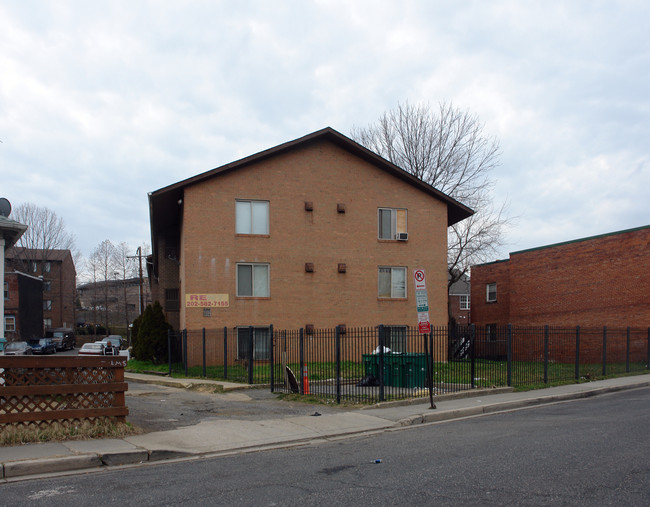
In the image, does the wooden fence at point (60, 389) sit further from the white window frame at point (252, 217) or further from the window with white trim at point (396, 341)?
the white window frame at point (252, 217)

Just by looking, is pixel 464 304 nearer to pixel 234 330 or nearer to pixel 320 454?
pixel 234 330

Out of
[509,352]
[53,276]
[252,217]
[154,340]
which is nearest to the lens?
[509,352]

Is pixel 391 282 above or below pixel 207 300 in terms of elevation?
above

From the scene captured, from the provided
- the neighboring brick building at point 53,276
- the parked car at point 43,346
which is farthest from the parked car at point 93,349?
the neighboring brick building at point 53,276

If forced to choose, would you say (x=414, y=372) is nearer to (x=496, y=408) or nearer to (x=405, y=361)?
(x=405, y=361)

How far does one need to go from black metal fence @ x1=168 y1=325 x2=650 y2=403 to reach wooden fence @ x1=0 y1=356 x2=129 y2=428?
549 cm

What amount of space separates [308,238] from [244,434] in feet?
54.2

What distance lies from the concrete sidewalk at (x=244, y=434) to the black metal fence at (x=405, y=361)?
881 mm

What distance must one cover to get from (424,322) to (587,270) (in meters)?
19.3

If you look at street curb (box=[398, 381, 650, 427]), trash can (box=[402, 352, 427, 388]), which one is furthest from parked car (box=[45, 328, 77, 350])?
street curb (box=[398, 381, 650, 427])

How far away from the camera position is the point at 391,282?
2775 centimetres

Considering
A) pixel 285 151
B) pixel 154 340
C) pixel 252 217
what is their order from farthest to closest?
pixel 154 340, pixel 285 151, pixel 252 217

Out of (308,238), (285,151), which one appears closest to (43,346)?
(308,238)

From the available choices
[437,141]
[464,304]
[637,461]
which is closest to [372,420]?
[637,461]
